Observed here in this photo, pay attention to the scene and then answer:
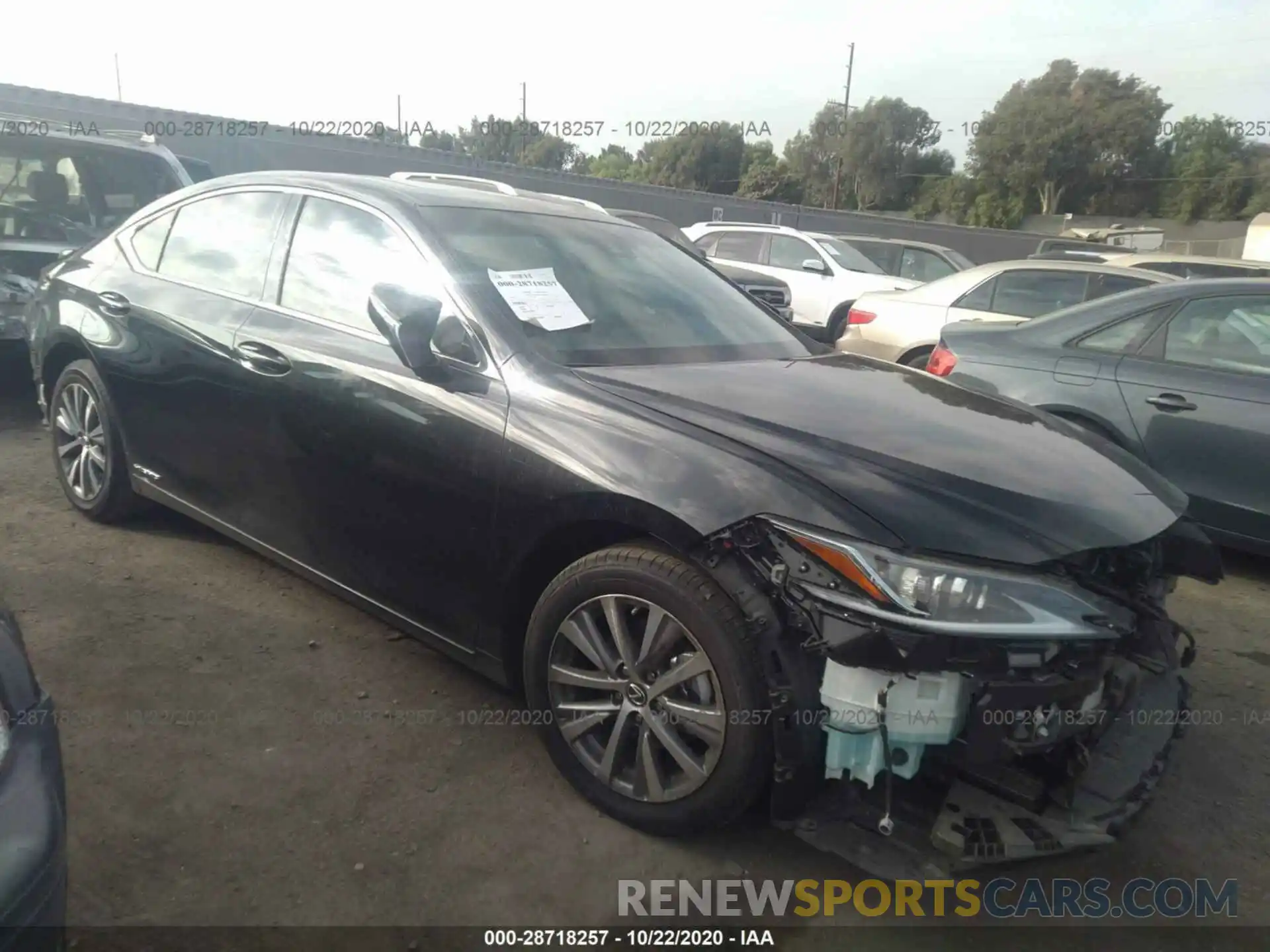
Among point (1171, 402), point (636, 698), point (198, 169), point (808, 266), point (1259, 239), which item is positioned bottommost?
point (636, 698)

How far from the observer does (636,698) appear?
2543 mm

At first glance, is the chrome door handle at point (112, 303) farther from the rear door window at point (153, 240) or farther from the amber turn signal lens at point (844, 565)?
the amber turn signal lens at point (844, 565)

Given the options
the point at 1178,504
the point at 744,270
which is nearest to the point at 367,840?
the point at 1178,504

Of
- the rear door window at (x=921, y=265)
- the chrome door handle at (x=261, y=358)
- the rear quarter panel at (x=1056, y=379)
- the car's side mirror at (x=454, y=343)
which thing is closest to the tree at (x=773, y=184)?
the rear door window at (x=921, y=265)

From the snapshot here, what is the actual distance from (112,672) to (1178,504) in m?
3.41

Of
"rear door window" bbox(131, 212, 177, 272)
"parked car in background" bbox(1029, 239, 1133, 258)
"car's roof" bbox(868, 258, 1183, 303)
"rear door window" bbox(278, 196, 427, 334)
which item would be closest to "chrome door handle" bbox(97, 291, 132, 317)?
"rear door window" bbox(131, 212, 177, 272)

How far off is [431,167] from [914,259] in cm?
1370

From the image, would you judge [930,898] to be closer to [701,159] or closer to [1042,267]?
[1042,267]

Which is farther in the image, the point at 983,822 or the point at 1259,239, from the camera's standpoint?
the point at 1259,239

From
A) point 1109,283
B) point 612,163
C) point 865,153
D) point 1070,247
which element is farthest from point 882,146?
point 1109,283

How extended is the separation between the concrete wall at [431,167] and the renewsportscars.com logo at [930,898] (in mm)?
16629

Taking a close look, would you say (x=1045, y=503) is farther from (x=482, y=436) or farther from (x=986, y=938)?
(x=482, y=436)

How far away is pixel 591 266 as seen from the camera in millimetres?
3457

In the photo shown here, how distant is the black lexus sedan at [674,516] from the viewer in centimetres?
221
